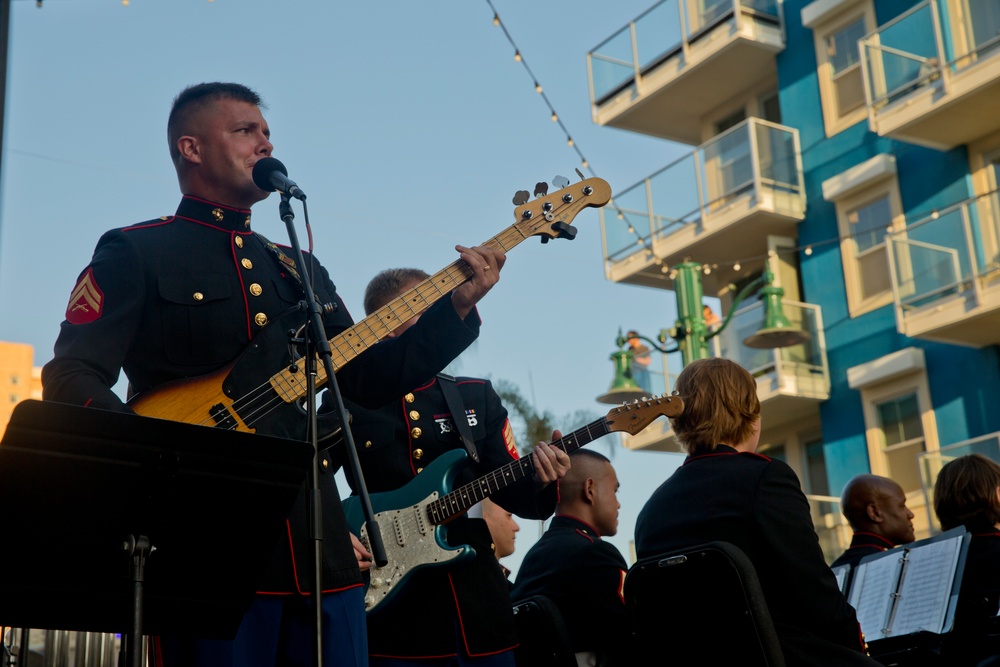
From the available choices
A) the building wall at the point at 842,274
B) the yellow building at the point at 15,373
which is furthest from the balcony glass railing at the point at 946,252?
the yellow building at the point at 15,373

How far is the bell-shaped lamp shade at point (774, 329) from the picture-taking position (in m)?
13.9

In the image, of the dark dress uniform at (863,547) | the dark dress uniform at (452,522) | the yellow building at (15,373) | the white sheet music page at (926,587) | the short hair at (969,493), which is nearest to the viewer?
the dark dress uniform at (452,522)

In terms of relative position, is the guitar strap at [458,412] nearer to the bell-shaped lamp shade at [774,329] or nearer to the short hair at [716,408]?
the short hair at [716,408]

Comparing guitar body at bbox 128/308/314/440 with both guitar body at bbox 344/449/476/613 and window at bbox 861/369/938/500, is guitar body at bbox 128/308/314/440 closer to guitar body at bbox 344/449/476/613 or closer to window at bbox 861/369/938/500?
guitar body at bbox 344/449/476/613

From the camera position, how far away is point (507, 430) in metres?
4.78

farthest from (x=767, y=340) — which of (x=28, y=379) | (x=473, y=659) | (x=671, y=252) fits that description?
(x=28, y=379)

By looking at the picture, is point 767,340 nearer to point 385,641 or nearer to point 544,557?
point 544,557

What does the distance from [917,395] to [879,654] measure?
36.7 feet

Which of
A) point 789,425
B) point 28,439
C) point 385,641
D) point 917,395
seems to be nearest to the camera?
point 28,439

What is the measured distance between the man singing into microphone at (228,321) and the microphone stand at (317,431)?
7 cm

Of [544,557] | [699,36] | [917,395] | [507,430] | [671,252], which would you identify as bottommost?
[544,557]

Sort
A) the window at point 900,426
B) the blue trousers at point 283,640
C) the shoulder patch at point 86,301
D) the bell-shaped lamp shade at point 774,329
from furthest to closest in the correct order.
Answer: the window at point 900,426
the bell-shaped lamp shade at point 774,329
the shoulder patch at point 86,301
the blue trousers at point 283,640

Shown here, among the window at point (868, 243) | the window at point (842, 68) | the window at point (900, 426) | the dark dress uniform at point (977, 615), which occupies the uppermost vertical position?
the window at point (842, 68)

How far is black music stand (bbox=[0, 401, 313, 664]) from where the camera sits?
7.41 feet
